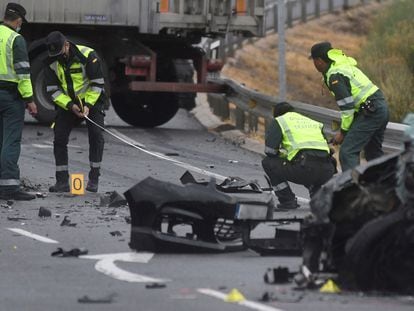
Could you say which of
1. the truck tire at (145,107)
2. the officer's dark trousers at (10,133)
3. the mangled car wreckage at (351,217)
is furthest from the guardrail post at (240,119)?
the mangled car wreckage at (351,217)

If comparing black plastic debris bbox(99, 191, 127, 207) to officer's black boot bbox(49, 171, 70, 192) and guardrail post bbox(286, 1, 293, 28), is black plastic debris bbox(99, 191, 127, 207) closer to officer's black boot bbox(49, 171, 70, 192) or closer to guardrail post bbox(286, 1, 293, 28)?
officer's black boot bbox(49, 171, 70, 192)

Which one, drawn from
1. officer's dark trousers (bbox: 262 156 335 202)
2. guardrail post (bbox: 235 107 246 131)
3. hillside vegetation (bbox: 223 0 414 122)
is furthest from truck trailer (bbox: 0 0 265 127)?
officer's dark trousers (bbox: 262 156 335 202)

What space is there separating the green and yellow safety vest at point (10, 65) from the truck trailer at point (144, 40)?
23.1ft

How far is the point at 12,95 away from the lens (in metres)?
13.4

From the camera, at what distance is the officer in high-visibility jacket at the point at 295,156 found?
41.5ft

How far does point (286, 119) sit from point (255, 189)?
1810mm

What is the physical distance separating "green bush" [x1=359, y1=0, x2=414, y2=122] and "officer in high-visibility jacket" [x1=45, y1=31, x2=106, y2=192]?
29.1 ft

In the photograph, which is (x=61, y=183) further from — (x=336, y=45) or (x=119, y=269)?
(x=336, y=45)

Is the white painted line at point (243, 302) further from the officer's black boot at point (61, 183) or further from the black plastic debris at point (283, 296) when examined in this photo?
the officer's black boot at point (61, 183)

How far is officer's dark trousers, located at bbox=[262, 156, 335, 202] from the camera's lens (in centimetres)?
1262

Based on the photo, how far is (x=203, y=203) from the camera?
31.5ft

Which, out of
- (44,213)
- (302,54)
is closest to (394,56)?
(302,54)

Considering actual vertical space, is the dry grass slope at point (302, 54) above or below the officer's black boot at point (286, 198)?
below

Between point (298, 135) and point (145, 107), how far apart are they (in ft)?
32.0
